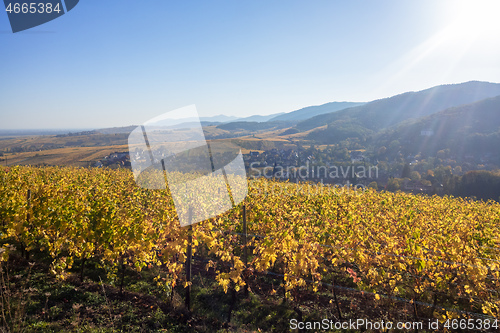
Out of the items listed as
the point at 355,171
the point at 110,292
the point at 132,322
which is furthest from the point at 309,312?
the point at 355,171

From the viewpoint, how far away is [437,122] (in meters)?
115

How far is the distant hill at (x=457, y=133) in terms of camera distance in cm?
8950

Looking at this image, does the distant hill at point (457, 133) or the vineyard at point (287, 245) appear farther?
the distant hill at point (457, 133)

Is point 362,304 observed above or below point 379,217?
below

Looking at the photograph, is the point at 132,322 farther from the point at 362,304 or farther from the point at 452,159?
the point at 452,159

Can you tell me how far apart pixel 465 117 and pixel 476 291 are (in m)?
145

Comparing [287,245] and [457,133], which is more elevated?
[287,245]

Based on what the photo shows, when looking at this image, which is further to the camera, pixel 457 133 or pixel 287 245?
pixel 457 133

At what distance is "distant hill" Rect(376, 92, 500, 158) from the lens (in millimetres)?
89500

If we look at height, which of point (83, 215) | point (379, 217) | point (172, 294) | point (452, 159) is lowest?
point (452, 159)

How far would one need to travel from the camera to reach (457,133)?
102m

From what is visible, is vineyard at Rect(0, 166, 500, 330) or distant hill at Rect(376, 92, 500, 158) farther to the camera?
distant hill at Rect(376, 92, 500, 158)

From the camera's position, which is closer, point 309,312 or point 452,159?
point 309,312

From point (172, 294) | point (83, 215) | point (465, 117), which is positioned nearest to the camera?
point (83, 215)
